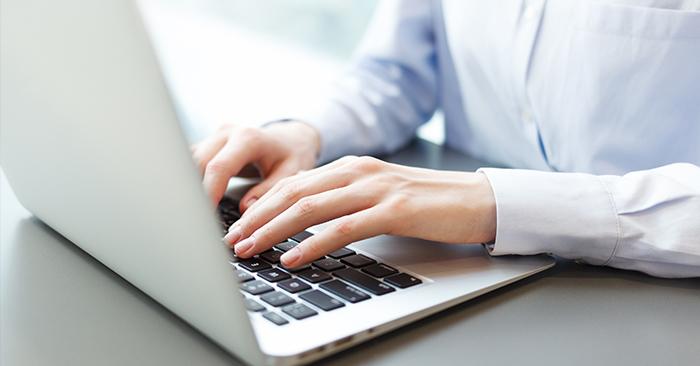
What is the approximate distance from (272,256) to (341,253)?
0.19ft

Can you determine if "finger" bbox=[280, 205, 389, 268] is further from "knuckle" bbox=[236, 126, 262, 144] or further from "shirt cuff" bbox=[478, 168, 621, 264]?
"knuckle" bbox=[236, 126, 262, 144]

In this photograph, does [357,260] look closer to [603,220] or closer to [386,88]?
[603,220]

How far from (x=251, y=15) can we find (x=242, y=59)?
33 centimetres

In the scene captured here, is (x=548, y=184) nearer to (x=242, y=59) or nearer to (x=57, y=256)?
(x=57, y=256)

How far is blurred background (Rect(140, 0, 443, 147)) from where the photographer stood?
7.66 feet

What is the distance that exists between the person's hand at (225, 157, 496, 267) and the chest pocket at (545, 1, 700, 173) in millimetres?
239

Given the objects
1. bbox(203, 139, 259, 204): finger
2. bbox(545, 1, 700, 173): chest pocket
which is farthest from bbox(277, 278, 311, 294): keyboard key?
bbox(545, 1, 700, 173): chest pocket

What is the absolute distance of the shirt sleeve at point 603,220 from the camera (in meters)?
0.62

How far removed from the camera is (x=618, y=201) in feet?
2.12

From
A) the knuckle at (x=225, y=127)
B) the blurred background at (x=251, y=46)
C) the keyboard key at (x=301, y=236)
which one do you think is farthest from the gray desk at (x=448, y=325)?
the blurred background at (x=251, y=46)

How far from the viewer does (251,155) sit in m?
0.80

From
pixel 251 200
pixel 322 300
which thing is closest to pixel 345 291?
pixel 322 300

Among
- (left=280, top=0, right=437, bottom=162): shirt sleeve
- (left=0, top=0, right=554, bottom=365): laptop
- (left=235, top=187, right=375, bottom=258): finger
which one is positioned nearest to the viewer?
(left=0, top=0, right=554, bottom=365): laptop

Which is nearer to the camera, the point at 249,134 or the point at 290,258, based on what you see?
the point at 290,258
